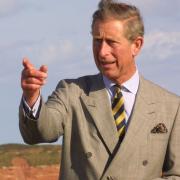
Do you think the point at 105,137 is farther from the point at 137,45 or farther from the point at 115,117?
the point at 137,45

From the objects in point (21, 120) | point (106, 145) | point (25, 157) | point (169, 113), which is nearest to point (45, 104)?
point (21, 120)

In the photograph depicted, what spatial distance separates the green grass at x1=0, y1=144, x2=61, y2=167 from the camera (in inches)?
1097

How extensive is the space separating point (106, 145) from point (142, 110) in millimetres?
465

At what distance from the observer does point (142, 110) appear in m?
7.29

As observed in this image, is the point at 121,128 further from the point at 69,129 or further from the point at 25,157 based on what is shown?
the point at 25,157

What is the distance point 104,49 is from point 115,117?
64 centimetres

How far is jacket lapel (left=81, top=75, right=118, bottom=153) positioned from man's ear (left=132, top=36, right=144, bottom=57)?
15.7 inches

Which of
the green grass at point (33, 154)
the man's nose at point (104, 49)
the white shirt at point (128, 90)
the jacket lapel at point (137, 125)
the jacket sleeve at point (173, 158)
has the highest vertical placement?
the man's nose at point (104, 49)

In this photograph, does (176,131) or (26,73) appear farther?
(176,131)

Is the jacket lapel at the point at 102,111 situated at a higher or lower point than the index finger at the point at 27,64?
lower

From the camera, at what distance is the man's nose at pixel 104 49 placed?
6856mm

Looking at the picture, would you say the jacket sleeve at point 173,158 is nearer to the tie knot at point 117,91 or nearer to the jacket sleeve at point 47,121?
the tie knot at point 117,91

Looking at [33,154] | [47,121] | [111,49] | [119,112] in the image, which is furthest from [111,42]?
[33,154]

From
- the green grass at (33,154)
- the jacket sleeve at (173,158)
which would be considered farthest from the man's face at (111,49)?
the green grass at (33,154)
